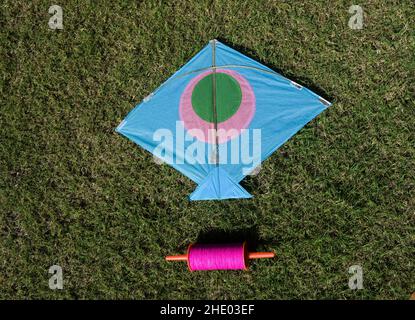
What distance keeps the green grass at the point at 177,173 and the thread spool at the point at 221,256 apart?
0.15 meters

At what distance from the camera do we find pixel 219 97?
356 cm

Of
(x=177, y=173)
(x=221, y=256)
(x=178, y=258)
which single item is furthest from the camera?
(x=177, y=173)

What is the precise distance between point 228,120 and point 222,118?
0.04 meters

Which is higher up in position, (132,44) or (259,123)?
(132,44)

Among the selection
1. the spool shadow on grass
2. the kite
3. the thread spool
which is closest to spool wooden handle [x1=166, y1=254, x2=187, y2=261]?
the thread spool

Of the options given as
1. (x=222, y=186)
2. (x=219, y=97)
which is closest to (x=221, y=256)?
(x=222, y=186)

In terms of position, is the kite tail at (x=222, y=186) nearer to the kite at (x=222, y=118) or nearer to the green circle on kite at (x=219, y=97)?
the kite at (x=222, y=118)

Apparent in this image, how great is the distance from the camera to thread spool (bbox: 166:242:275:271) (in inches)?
132

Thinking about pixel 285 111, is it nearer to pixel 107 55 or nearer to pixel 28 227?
pixel 107 55

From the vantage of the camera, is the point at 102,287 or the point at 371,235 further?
the point at 102,287

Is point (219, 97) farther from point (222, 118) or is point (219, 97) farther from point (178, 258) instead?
point (178, 258)

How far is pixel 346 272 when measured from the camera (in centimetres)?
344

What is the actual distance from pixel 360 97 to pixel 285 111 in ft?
1.76

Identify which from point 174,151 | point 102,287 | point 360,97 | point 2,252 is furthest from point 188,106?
point 2,252
